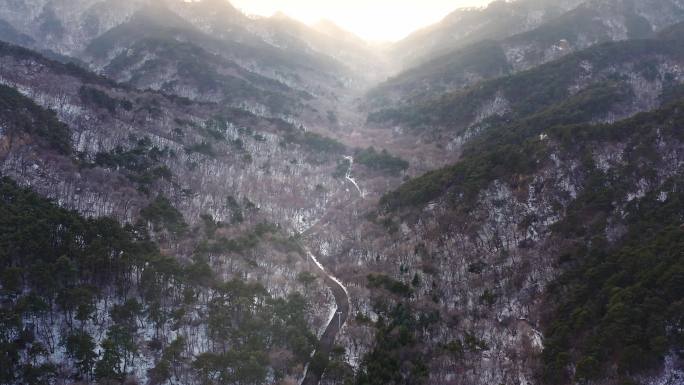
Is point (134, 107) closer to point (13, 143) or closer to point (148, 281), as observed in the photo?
point (13, 143)

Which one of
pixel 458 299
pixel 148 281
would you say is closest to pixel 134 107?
pixel 148 281

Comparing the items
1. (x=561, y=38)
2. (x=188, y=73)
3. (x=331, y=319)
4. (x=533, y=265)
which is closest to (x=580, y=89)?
(x=561, y=38)

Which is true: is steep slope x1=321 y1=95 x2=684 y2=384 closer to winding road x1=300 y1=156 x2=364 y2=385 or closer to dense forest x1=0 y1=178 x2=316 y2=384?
winding road x1=300 y1=156 x2=364 y2=385

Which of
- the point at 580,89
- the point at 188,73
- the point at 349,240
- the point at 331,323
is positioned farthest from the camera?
the point at 188,73

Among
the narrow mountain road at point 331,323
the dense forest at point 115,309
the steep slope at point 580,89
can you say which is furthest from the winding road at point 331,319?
the steep slope at point 580,89

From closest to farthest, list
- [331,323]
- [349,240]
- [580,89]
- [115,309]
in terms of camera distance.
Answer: [115,309], [331,323], [349,240], [580,89]

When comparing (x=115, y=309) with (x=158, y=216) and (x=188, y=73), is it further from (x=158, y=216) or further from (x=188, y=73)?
(x=188, y=73)
